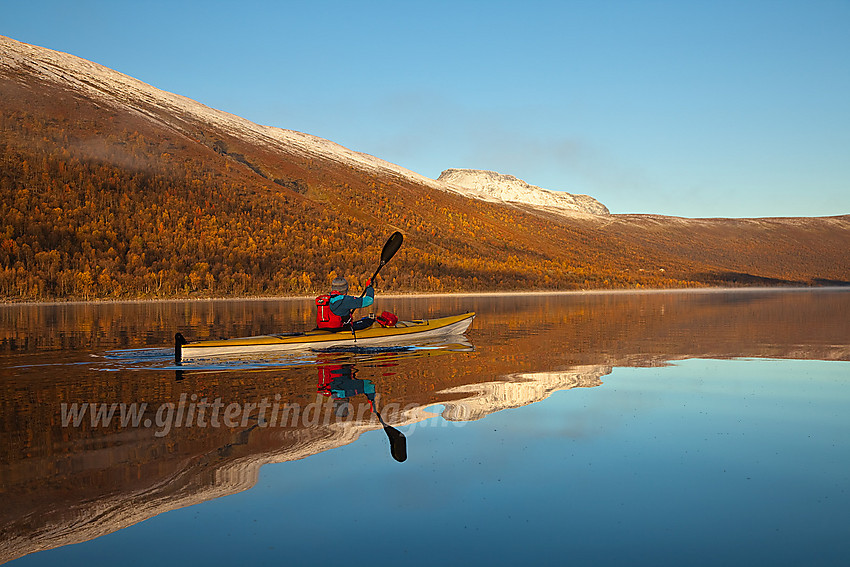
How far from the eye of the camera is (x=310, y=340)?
72.0ft

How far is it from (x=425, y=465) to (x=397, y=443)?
1.36 metres

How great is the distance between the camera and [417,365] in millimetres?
20609

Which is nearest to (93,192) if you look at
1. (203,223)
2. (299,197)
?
(203,223)

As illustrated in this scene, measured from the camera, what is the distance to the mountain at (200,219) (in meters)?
102

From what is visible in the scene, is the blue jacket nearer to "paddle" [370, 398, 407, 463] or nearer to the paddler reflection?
the paddler reflection

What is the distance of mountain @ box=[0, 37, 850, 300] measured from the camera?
336 feet

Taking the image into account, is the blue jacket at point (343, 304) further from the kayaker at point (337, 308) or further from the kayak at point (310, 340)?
the kayak at point (310, 340)

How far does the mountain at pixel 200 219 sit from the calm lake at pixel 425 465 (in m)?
80.7

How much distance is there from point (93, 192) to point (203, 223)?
17735 mm

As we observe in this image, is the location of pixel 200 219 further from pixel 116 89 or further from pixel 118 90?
pixel 116 89

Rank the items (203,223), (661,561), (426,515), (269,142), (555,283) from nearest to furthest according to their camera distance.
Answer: (661,561) < (426,515) < (203,223) < (555,283) < (269,142)

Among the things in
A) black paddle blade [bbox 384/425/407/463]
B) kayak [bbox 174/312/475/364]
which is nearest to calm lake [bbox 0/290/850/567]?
black paddle blade [bbox 384/425/407/463]

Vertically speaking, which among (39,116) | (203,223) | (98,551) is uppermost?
(39,116)

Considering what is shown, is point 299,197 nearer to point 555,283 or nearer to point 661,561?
point 555,283
